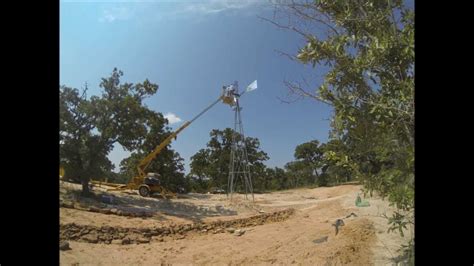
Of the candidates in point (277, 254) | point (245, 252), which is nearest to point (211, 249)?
point (245, 252)

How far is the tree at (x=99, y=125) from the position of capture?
301 cm

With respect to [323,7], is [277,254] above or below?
below

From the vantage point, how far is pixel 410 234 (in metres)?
2.11

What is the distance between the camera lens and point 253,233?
12.1ft

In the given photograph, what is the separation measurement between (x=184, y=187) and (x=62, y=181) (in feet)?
3.95

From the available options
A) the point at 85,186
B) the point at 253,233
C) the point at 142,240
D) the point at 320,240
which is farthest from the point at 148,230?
the point at 320,240

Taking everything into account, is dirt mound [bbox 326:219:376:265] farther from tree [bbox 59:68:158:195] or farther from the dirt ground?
tree [bbox 59:68:158:195]

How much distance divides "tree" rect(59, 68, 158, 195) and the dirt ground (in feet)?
0.82

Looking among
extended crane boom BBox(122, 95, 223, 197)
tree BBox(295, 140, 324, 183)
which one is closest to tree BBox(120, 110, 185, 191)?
extended crane boom BBox(122, 95, 223, 197)

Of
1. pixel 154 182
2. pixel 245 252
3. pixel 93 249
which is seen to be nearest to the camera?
pixel 93 249
